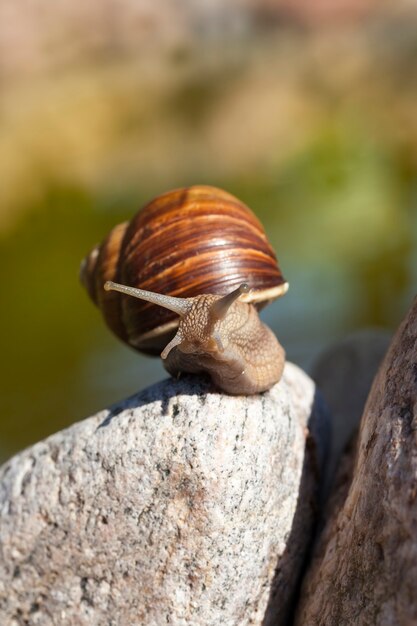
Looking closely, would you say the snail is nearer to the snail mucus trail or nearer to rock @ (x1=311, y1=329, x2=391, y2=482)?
the snail mucus trail

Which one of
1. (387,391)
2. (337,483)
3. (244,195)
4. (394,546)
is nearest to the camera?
(394,546)

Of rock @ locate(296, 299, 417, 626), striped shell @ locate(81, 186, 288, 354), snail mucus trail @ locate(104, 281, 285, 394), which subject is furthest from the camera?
striped shell @ locate(81, 186, 288, 354)

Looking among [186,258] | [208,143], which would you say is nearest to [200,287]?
[186,258]

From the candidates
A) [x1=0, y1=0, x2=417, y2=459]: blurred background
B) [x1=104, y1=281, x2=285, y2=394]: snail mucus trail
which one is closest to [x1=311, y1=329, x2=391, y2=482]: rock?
[x1=104, y1=281, x2=285, y2=394]: snail mucus trail

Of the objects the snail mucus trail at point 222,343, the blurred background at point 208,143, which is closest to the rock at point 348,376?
the snail mucus trail at point 222,343

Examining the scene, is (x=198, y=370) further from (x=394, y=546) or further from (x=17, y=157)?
(x=17, y=157)

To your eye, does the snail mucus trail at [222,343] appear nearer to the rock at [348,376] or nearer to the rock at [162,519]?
the rock at [162,519]

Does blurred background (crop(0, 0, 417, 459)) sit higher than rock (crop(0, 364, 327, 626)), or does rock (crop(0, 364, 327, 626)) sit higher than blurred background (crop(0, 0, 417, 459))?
blurred background (crop(0, 0, 417, 459))

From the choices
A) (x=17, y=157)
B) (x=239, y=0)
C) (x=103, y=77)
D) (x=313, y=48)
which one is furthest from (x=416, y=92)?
(x=17, y=157)
